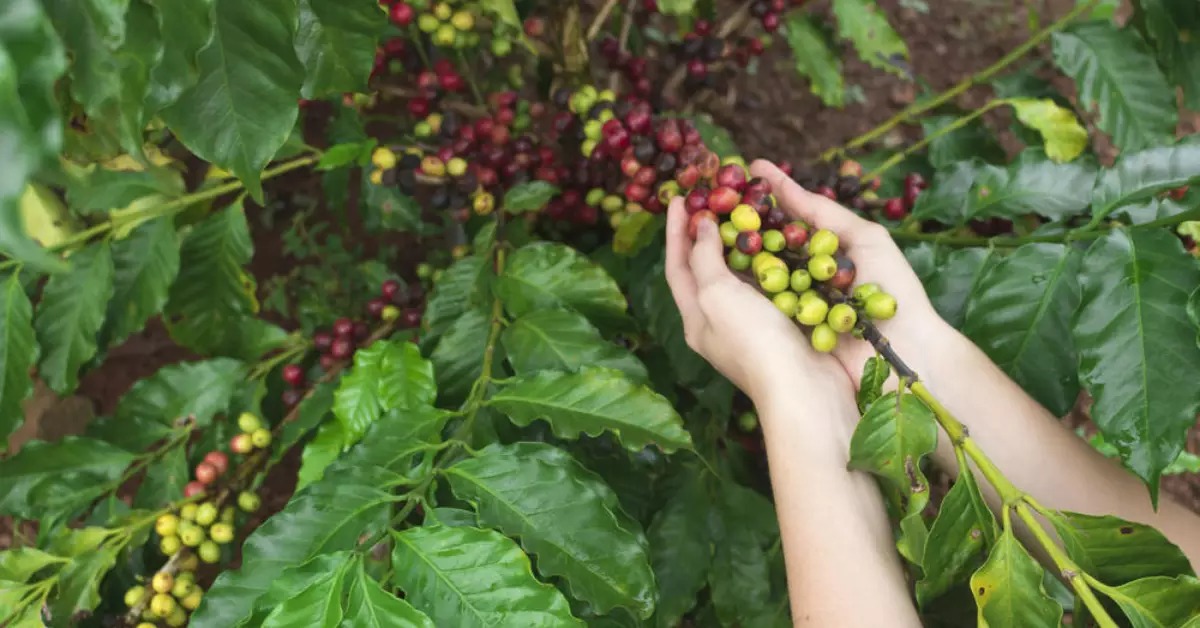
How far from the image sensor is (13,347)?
126cm

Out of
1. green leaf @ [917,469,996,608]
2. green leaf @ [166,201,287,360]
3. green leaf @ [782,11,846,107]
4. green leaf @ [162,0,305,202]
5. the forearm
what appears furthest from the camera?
green leaf @ [782,11,846,107]

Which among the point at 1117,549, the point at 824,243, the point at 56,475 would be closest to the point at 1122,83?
the point at 824,243

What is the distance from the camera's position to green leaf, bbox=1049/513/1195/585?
2.49ft

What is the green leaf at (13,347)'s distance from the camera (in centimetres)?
126

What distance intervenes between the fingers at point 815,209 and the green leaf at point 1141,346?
34 cm

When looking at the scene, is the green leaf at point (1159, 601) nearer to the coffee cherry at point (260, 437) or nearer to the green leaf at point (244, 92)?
the green leaf at point (244, 92)

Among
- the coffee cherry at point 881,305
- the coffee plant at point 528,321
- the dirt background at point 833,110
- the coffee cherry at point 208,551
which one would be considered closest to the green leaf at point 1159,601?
the coffee plant at point 528,321

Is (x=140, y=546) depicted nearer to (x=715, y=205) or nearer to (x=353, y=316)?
(x=353, y=316)

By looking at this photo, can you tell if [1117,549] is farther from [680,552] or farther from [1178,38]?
[1178,38]

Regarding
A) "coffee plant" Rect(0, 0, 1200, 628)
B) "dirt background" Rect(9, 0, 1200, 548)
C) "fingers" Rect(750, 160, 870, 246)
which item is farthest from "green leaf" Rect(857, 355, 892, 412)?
"dirt background" Rect(9, 0, 1200, 548)

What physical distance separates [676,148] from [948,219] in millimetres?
504

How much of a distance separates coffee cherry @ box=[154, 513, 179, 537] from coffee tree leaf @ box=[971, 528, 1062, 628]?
1250 mm

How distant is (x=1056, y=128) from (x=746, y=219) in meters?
0.95

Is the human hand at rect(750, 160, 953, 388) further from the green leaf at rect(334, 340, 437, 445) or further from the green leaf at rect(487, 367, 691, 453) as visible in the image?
the green leaf at rect(334, 340, 437, 445)
